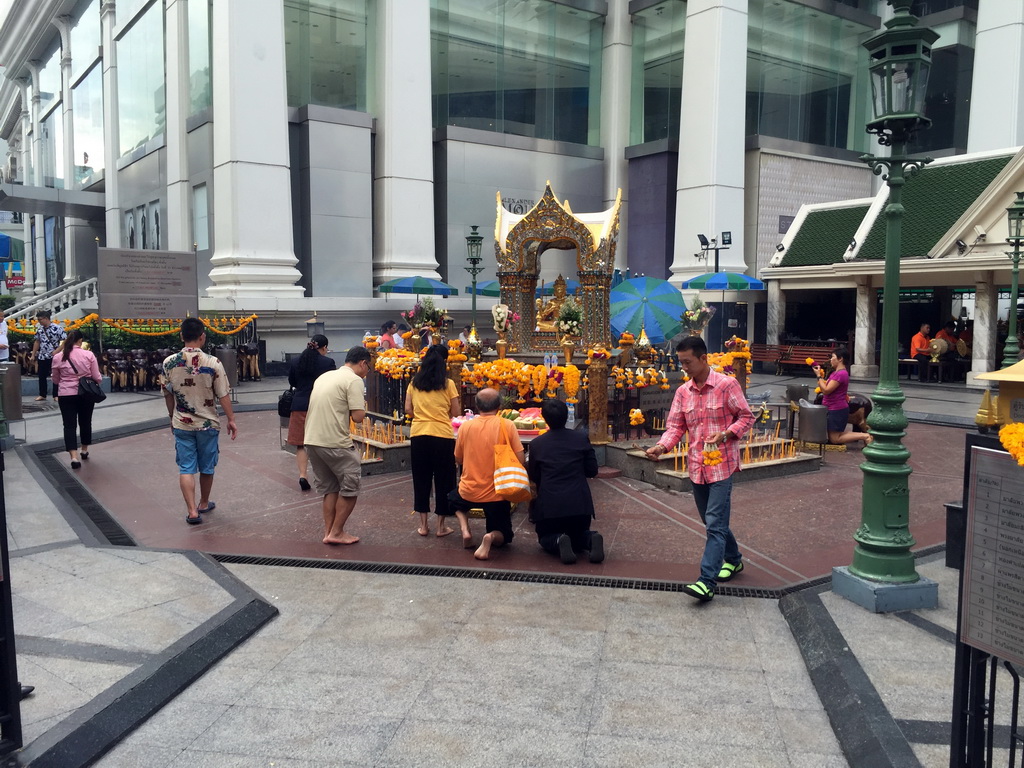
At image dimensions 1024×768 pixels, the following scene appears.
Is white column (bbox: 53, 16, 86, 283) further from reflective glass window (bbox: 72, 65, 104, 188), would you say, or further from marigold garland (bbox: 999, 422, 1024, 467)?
marigold garland (bbox: 999, 422, 1024, 467)

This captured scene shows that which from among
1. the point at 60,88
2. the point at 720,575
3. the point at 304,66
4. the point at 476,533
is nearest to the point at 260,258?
the point at 304,66

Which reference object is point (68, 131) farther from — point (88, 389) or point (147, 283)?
point (88, 389)

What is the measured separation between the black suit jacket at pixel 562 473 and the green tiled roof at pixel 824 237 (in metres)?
20.4

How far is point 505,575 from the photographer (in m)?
6.70

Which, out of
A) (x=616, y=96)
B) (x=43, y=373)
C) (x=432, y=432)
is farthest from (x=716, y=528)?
(x=616, y=96)

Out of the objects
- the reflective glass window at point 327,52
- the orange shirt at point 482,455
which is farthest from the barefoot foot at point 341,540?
the reflective glass window at point 327,52

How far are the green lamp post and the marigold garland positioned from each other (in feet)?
9.93

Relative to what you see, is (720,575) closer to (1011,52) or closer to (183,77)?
(183,77)

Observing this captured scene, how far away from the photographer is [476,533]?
7977 mm

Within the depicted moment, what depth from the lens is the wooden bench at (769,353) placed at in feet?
85.8

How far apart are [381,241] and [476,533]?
18.8 meters

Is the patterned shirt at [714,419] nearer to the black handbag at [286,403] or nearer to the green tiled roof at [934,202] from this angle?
the black handbag at [286,403]

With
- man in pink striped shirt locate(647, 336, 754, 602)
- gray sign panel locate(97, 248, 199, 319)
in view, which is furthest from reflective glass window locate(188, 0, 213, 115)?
man in pink striped shirt locate(647, 336, 754, 602)

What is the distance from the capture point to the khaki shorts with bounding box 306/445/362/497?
7266mm
